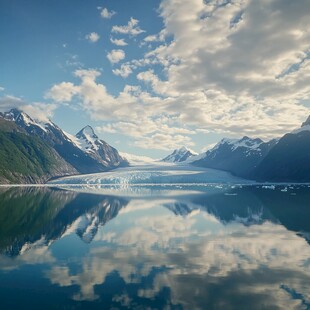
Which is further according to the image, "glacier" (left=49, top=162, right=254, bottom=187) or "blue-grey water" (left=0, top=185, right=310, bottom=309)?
"glacier" (left=49, top=162, right=254, bottom=187)

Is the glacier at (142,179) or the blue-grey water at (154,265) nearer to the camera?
the blue-grey water at (154,265)

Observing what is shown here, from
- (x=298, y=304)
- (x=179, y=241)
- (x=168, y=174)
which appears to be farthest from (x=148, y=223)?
(x=168, y=174)

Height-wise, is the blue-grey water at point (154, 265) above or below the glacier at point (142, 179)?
below

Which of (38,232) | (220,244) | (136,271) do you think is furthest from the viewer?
(38,232)

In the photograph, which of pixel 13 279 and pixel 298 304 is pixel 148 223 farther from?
pixel 298 304

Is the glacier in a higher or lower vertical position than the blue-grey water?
higher

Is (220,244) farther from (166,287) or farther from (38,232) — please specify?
(38,232)

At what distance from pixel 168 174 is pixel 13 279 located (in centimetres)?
17745

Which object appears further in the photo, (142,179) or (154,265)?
(142,179)

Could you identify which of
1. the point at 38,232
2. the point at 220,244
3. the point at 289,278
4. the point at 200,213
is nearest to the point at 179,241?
the point at 220,244

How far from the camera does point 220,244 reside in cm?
3122

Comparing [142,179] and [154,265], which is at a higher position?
[142,179]

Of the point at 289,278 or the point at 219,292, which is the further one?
the point at 289,278

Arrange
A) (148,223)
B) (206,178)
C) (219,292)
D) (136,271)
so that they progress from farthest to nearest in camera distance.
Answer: (206,178)
(148,223)
(136,271)
(219,292)
